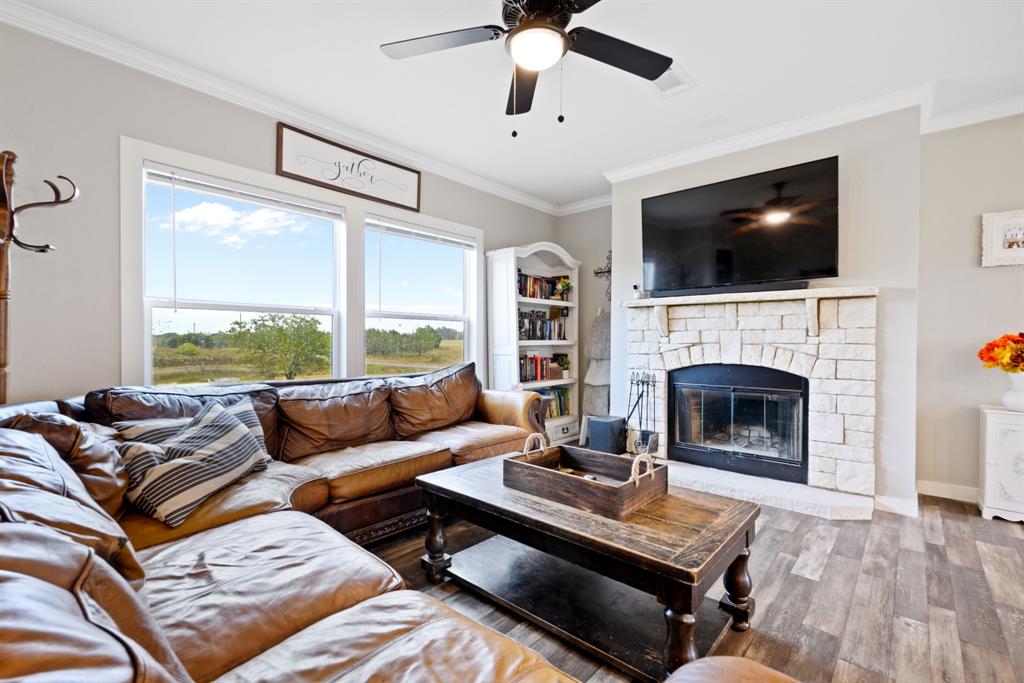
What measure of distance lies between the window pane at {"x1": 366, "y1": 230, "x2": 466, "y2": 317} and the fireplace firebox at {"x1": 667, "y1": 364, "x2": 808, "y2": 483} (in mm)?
2094

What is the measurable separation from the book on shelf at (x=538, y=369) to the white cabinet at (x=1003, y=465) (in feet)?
10.2

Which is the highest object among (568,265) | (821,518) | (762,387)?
(568,265)

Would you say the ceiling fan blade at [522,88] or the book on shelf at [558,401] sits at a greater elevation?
the ceiling fan blade at [522,88]

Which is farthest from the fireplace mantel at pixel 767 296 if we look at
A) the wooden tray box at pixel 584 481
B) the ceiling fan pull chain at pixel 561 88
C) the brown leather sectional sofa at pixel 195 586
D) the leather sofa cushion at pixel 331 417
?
the brown leather sectional sofa at pixel 195 586

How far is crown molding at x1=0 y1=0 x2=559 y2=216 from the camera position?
6.91ft

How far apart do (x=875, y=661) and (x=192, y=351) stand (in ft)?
11.5

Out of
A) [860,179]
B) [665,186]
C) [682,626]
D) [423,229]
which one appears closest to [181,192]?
[423,229]

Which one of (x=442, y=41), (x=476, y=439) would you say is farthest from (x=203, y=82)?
(x=476, y=439)

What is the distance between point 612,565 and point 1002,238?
11.4ft

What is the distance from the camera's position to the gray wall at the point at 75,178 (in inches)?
82.9

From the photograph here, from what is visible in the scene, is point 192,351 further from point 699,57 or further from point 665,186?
point 665,186

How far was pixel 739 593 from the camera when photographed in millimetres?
1719

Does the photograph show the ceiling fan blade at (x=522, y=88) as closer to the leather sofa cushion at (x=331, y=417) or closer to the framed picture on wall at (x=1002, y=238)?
the leather sofa cushion at (x=331, y=417)

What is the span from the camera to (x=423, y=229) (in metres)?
3.83
